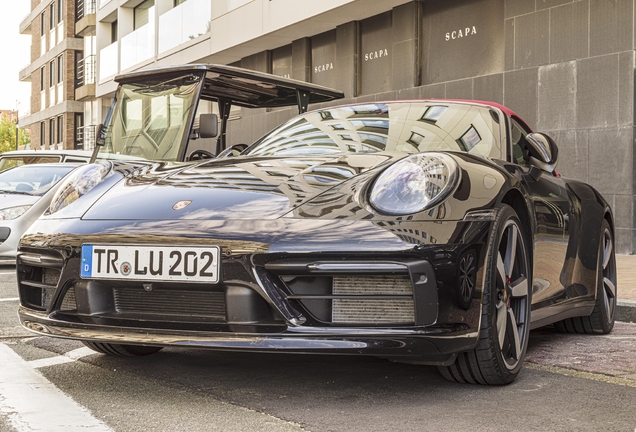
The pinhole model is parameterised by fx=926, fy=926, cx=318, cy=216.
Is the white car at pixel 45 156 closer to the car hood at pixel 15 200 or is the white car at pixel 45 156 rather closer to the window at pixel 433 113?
the car hood at pixel 15 200

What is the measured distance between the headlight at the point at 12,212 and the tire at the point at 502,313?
7.93 metres

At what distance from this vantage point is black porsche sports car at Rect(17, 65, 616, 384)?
3137mm

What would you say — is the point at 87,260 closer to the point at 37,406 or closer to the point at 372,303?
the point at 37,406

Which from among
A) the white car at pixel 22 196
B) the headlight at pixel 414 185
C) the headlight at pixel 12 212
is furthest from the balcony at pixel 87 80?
the headlight at pixel 414 185

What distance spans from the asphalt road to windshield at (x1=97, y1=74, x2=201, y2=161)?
16.5 ft

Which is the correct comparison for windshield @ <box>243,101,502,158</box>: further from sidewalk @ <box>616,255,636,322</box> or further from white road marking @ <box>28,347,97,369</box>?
sidewalk @ <box>616,255,636,322</box>

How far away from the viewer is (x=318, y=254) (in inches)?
123

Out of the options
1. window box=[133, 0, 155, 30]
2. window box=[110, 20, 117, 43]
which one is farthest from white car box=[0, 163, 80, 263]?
window box=[110, 20, 117, 43]

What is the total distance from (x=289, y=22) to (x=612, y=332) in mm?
13433

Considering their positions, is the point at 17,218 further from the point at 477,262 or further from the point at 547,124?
the point at 477,262

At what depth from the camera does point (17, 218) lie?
10500 mm

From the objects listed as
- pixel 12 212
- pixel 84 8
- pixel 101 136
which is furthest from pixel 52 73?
pixel 101 136

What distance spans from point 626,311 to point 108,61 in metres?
27.9

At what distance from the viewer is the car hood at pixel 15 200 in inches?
417
